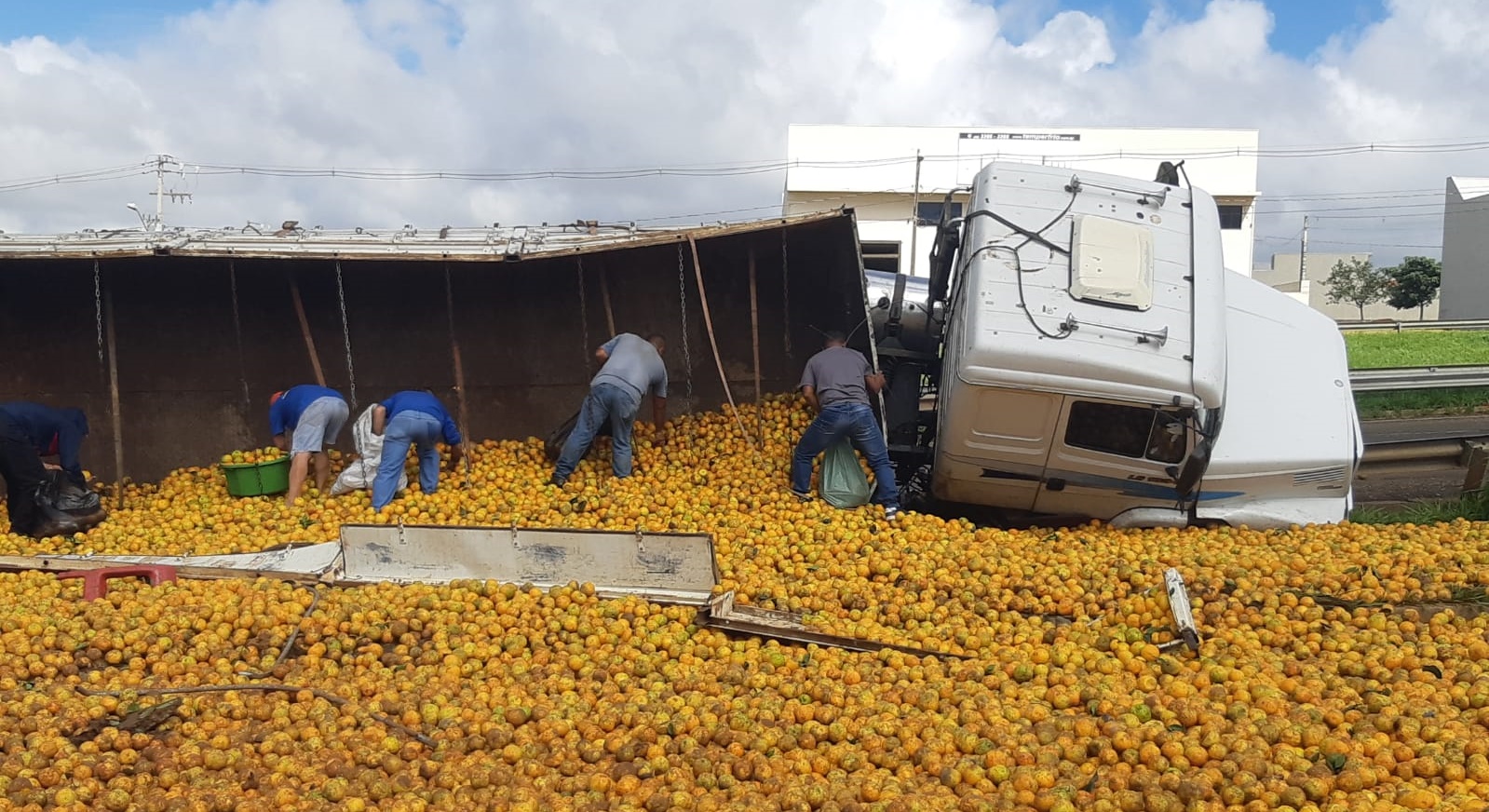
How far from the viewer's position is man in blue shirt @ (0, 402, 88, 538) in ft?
28.1

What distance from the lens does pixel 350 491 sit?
9.44 m

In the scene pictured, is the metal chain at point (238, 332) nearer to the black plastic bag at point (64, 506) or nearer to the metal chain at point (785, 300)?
the black plastic bag at point (64, 506)

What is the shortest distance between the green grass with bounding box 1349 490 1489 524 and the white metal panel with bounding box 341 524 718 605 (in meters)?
7.09

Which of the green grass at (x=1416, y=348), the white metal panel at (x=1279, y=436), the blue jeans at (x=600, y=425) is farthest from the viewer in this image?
the green grass at (x=1416, y=348)

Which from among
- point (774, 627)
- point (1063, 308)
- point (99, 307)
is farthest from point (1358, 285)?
point (99, 307)

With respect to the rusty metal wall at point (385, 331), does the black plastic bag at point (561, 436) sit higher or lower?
lower

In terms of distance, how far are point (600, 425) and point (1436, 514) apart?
852 cm

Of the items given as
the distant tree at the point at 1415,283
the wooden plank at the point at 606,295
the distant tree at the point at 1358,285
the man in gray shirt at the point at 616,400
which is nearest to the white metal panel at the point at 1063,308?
the man in gray shirt at the point at 616,400

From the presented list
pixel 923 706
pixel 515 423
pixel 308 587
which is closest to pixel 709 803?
pixel 923 706

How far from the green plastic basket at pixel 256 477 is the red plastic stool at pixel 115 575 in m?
2.74

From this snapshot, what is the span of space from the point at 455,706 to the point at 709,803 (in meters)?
1.68

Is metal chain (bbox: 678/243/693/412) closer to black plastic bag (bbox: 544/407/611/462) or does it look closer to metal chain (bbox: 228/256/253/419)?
black plastic bag (bbox: 544/407/611/462)

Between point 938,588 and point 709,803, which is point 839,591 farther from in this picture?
point 709,803

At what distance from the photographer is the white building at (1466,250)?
44656mm
